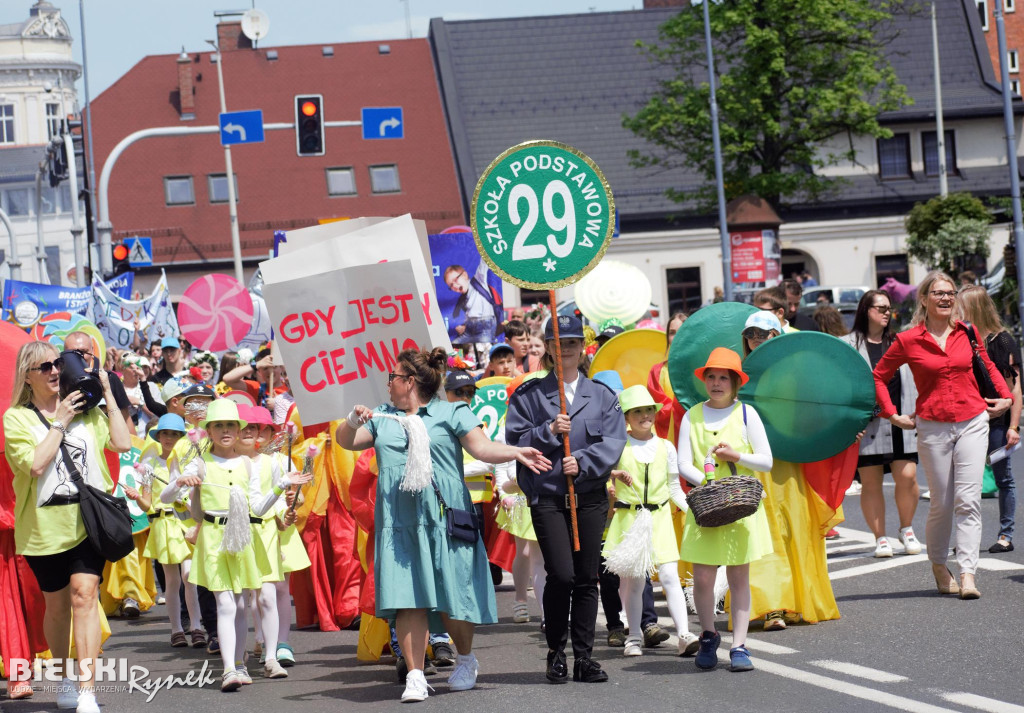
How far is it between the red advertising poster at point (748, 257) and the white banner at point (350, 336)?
2340 cm

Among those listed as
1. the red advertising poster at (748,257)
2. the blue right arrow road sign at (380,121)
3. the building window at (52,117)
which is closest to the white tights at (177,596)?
the blue right arrow road sign at (380,121)

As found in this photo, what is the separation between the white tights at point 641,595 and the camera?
28.9ft

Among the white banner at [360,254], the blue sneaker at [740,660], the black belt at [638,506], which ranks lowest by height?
the blue sneaker at [740,660]

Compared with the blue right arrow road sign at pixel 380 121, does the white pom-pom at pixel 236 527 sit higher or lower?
lower

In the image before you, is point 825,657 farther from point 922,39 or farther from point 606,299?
point 922,39

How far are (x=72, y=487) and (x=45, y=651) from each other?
4.78 feet

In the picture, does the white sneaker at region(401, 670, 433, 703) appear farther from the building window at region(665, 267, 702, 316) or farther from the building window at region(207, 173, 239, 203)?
the building window at region(207, 173, 239, 203)

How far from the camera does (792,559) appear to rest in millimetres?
9438

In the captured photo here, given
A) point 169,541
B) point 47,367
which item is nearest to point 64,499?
point 47,367

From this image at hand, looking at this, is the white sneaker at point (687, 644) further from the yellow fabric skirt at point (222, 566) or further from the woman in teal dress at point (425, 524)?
the yellow fabric skirt at point (222, 566)

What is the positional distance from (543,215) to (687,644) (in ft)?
8.11

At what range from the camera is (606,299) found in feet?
52.9

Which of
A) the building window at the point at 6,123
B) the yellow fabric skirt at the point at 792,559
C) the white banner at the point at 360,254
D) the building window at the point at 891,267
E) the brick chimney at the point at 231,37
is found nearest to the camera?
the white banner at the point at 360,254

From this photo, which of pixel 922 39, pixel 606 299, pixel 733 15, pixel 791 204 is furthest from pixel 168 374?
pixel 922 39
